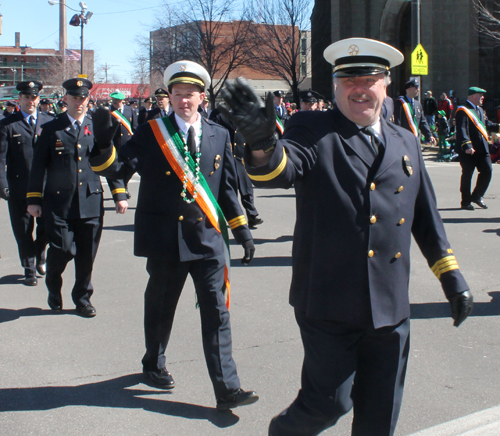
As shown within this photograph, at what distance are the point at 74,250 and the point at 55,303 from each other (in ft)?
1.68

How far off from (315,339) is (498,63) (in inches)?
1164

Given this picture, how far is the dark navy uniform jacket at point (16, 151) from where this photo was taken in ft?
24.1

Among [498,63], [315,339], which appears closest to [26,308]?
[315,339]

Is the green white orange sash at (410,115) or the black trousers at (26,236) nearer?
the black trousers at (26,236)

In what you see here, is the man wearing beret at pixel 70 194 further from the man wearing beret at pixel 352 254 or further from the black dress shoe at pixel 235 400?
the man wearing beret at pixel 352 254

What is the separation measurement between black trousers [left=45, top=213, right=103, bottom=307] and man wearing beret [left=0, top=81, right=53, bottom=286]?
1446mm

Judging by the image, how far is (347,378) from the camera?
280 cm

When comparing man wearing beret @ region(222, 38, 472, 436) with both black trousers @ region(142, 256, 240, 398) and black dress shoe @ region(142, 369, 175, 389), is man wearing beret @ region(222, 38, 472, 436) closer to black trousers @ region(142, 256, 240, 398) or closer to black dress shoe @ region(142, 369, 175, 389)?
black trousers @ region(142, 256, 240, 398)

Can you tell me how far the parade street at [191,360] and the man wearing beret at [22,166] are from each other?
418 mm

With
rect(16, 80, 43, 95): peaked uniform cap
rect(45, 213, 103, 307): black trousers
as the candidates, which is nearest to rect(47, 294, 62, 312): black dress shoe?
rect(45, 213, 103, 307): black trousers

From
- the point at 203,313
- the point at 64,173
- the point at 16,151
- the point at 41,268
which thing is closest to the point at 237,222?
the point at 203,313

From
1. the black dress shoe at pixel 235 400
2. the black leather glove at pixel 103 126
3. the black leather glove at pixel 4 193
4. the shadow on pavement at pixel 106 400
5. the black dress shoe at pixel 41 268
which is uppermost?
the black leather glove at pixel 103 126

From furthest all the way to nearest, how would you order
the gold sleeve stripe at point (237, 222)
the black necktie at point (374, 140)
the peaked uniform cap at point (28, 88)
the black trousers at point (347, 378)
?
the peaked uniform cap at point (28, 88)
the gold sleeve stripe at point (237, 222)
the black necktie at point (374, 140)
the black trousers at point (347, 378)

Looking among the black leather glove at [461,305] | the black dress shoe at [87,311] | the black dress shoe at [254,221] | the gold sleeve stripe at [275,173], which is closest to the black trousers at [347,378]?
the black leather glove at [461,305]
